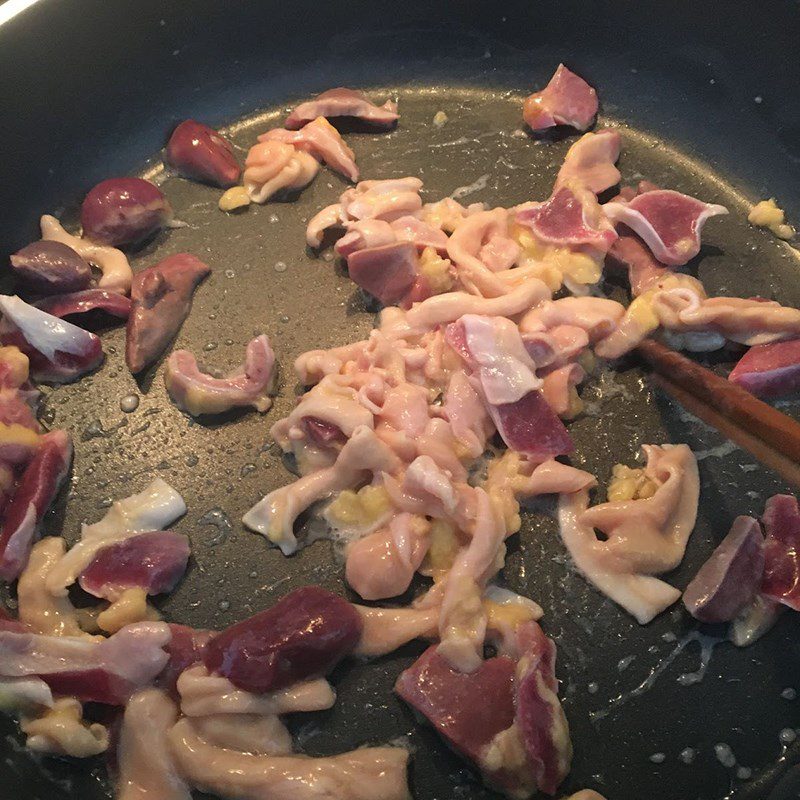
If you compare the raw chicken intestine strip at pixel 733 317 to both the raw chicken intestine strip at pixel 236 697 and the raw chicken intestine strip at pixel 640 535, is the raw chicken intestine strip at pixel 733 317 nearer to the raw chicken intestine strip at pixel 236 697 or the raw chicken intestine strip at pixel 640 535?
the raw chicken intestine strip at pixel 640 535

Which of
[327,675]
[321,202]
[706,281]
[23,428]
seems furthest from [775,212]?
[23,428]

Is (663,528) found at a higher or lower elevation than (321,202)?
lower

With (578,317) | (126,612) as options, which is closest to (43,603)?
(126,612)

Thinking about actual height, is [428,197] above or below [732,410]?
above

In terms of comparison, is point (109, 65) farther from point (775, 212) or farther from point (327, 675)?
point (775, 212)

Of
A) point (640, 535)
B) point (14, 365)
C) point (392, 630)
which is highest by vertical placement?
point (14, 365)

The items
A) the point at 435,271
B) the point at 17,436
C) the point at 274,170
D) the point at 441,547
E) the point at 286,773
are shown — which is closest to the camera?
the point at 286,773

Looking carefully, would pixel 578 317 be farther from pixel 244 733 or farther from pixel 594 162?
pixel 244 733
